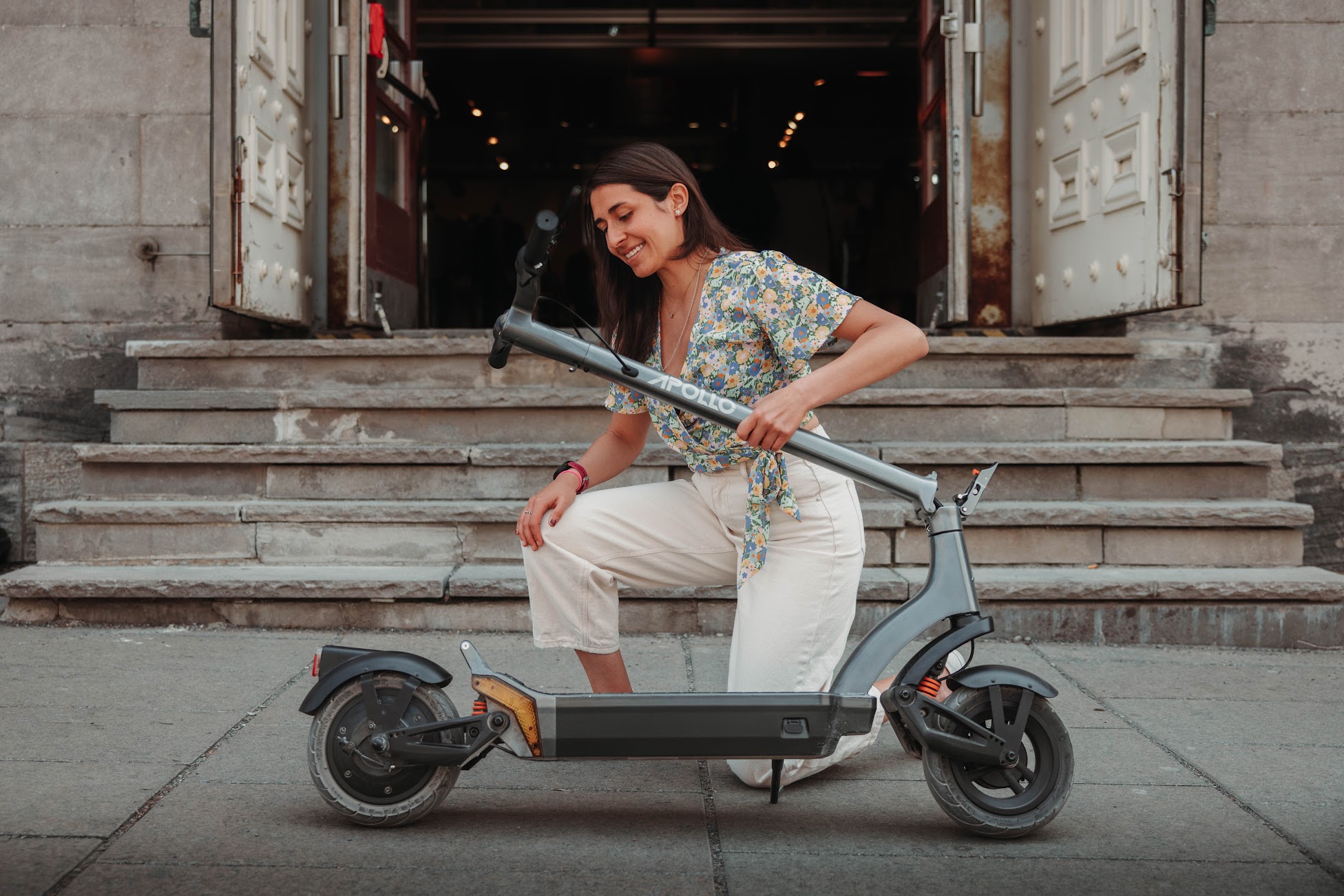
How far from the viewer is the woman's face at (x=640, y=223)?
255 centimetres

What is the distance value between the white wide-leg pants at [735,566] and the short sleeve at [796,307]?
0.94 feet

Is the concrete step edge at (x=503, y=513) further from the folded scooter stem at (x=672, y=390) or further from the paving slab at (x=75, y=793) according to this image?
the folded scooter stem at (x=672, y=390)

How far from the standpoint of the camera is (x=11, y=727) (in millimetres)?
3072

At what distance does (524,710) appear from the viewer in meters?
2.35

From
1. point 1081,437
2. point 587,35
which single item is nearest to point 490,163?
point 587,35

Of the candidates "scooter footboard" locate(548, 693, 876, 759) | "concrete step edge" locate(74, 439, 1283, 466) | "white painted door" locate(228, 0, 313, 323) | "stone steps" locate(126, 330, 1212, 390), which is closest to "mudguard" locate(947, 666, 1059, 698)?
"scooter footboard" locate(548, 693, 876, 759)

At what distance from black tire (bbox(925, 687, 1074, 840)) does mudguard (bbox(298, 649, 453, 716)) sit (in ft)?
3.34

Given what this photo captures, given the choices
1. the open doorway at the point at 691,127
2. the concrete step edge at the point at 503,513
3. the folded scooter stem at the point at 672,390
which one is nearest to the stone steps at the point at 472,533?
the concrete step edge at the point at 503,513

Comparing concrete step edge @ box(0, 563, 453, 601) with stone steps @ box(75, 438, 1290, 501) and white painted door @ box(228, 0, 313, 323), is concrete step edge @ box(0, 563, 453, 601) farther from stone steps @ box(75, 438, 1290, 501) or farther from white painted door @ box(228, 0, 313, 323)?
white painted door @ box(228, 0, 313, 323)

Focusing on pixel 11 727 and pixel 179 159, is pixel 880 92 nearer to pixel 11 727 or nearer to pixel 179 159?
pixel 179 159

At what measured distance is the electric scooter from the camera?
91.4 inches

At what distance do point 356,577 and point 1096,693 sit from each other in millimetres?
2563

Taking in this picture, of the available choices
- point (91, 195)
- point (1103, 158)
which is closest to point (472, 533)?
point (91, 195)

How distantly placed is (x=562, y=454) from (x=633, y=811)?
7.45 feet
